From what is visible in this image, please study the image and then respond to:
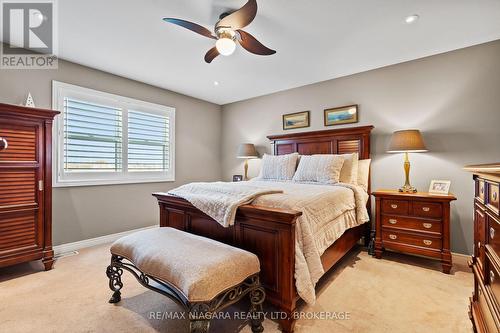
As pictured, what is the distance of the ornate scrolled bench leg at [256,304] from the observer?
5.26 ft

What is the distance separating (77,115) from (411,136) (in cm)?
435

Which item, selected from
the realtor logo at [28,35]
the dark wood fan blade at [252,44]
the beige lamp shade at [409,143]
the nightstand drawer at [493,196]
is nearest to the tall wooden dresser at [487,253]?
the nightstand drawer at [493,196]

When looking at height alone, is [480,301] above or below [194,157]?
below

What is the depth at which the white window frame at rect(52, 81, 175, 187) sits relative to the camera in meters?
3.05

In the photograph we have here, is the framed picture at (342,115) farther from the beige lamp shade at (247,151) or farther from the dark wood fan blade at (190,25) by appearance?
the dark wood fan blade at (190,25)

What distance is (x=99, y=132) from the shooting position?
11.3 ft

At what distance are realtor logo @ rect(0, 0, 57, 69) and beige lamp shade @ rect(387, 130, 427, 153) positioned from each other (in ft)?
12.5

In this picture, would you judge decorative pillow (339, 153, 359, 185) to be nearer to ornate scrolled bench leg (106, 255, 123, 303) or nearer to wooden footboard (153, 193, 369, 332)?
wooden footboard (153, 193, 369, 332)

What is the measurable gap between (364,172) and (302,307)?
2.09m


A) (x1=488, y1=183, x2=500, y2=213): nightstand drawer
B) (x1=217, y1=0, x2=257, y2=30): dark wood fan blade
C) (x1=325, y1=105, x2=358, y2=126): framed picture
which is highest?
(x1=217, y1=0, x2=257, y2=30): dark wood fan blade

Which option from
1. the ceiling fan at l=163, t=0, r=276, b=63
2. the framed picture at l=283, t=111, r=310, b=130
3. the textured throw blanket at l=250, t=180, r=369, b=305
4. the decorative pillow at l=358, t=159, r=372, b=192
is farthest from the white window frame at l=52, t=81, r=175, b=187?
the decorative pillow at l=358, t=159, r=372, b=192

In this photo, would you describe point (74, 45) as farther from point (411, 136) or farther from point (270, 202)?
point (411, 136)

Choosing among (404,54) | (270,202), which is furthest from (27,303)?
(404,54)

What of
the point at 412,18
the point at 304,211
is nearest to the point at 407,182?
the point at 412,18
